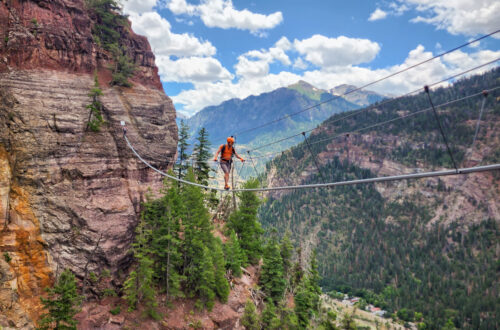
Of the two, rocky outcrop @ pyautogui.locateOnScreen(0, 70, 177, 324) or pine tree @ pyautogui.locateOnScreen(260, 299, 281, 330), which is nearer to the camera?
rocky outcrop @ pyautogui.locateOnScreen(0, 70, 177, 324)

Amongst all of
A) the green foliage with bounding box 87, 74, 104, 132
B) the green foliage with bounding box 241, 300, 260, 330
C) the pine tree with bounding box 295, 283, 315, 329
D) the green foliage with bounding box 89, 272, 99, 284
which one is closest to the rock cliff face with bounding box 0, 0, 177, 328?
the green foliage with bounding box 87, 74, 104, 132

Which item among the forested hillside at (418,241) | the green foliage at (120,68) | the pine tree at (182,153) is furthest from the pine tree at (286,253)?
the forested hillside at (418,241)

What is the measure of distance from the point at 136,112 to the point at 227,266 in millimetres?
18229

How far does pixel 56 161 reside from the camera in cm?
2072

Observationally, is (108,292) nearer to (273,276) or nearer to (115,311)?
(115,311)

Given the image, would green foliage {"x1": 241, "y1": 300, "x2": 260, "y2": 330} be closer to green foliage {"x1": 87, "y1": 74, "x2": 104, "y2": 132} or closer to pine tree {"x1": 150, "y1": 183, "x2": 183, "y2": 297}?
pine tree {"x1": 150, "y1": 183, "x2": 183, "y2": 297}

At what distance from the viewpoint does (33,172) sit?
19688mm

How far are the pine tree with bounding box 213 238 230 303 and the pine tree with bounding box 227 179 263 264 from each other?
22.2 feet

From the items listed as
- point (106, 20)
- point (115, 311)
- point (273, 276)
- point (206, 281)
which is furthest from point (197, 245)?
point (106, 20)

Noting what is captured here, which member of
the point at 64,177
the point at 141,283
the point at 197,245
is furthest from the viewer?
the point at 197,245

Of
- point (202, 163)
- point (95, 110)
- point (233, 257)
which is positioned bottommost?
point (233, 257)

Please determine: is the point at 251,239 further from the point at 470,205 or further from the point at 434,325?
the point at 470,205

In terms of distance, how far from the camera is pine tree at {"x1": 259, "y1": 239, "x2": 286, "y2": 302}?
32031 millimetres

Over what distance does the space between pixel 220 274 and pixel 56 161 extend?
16484mm
